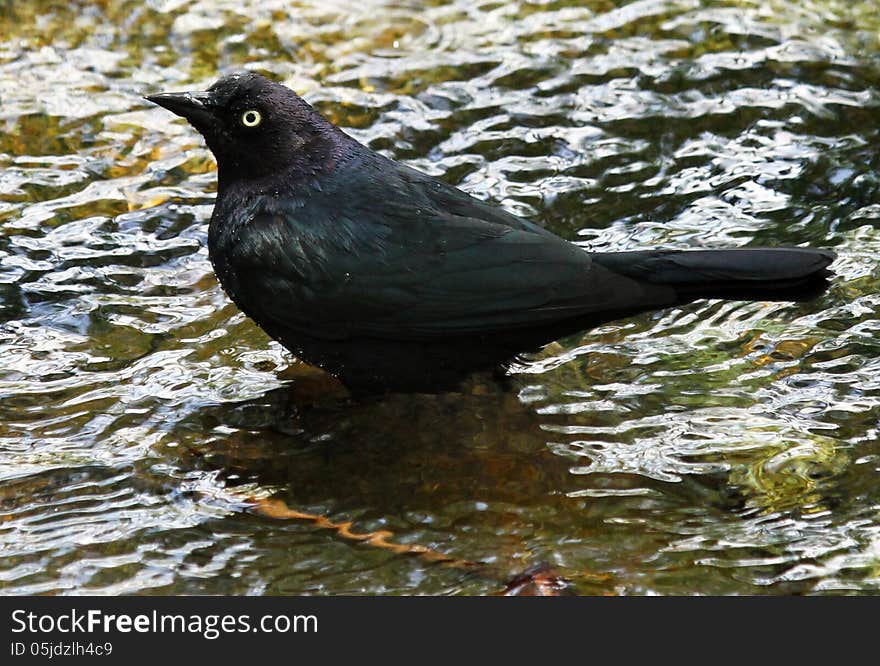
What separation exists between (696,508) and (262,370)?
1826 millimetres

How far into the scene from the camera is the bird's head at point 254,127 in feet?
15.5

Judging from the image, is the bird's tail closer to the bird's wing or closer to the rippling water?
the bird's wing

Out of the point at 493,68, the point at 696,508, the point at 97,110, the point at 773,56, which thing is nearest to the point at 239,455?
the point at 696,508

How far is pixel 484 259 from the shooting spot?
444 centimetres

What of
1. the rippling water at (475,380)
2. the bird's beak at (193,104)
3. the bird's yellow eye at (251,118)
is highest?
the bird's beak at (193,104)

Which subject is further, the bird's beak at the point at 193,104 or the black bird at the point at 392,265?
the bird's beak at the point at 193,104

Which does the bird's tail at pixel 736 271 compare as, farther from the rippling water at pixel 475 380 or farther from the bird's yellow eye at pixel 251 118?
the bird's yellow eye at pixel 251 118

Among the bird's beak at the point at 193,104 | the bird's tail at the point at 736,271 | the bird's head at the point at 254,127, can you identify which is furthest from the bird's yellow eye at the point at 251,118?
the bird's tail at the point at 736,271

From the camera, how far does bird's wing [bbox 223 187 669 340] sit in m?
4.36

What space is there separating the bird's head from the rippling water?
0.73 meters

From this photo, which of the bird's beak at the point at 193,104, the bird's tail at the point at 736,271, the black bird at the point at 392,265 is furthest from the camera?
the bird's beak at the point at 193,104

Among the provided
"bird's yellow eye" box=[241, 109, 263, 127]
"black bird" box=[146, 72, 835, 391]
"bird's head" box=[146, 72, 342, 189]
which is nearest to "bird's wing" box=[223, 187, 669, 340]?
"black bird" box=[146, 72, 835, 391]

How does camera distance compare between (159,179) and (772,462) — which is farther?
A: (159,179)
